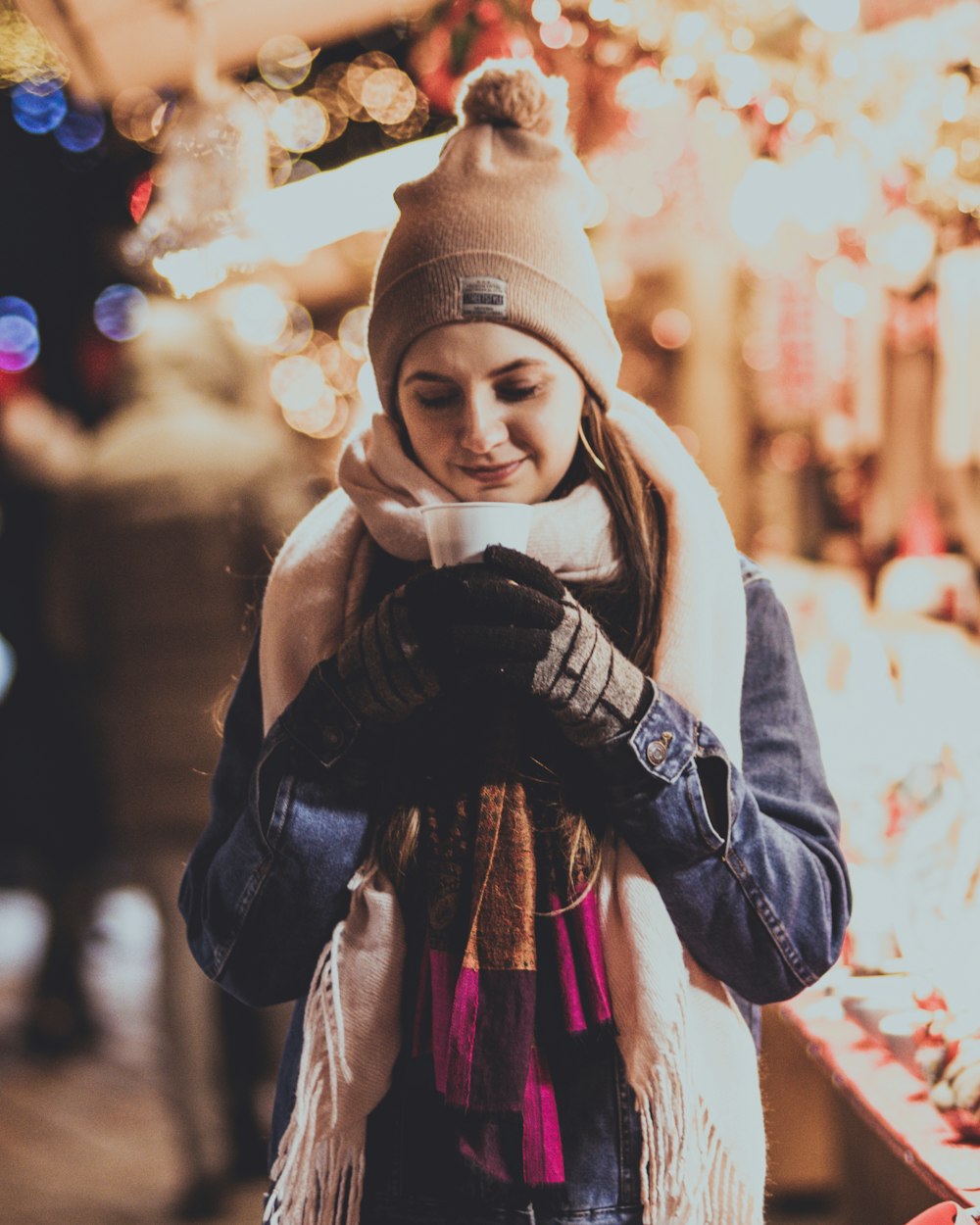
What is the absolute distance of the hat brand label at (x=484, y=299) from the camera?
1403 millimetres

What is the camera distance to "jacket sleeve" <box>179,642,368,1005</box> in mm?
1337

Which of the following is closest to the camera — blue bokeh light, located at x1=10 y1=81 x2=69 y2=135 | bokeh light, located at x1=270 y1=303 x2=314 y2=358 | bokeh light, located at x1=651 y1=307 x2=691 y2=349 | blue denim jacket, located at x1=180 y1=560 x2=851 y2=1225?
blue denim jacket, located at x1=180 y1=560 x2=851 y2=1225

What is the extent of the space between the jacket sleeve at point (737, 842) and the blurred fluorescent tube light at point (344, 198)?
3387 millimetres

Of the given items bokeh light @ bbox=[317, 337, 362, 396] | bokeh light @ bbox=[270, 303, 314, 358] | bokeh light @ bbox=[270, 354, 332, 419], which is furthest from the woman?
bokeh light @ bbox=[270, 354, 332, 419]

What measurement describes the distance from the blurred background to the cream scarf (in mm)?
343

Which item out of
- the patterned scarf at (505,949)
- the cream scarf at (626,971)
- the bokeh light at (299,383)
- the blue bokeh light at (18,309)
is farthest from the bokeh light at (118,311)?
the patterned scarf at (505,949)

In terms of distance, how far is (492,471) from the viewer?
4.73 ft

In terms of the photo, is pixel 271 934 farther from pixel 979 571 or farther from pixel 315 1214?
pixel 979 571

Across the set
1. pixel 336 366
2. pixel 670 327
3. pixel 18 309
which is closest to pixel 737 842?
pixel 670 327

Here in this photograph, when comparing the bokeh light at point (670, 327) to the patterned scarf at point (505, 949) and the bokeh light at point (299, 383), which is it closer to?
the bokeh light at point (299, 383)

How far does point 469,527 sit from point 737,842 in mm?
472

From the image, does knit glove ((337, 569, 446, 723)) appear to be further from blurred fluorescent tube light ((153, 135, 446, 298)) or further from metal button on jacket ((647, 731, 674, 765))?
blurred fluorescent tube light ((153, 135, 446, 298))

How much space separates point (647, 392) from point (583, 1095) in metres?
8.71

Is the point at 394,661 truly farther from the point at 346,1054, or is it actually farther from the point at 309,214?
the point at 309,214
